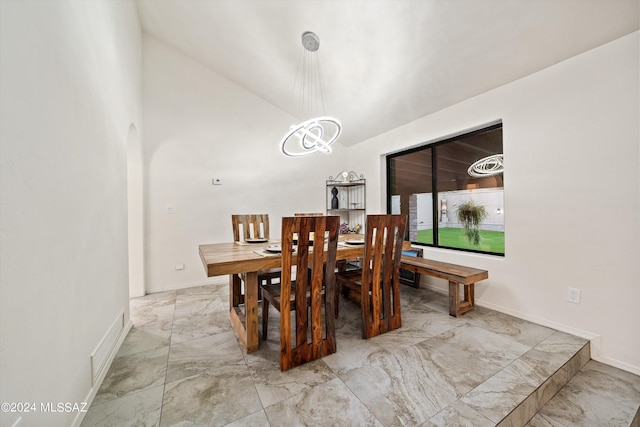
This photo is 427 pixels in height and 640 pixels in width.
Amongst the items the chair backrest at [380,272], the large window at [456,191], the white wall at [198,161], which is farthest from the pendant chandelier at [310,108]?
the large window at [456,191]

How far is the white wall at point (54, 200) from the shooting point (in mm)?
781

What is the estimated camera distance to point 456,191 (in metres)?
2.99

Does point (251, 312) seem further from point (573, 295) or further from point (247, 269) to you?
point (573, 295)

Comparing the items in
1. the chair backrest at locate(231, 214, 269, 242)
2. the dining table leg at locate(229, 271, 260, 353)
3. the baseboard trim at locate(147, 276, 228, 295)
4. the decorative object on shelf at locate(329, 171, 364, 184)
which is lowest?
the baseboard trim at locate(147, 276, 228, 295)

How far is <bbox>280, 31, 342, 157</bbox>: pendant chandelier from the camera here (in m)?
2.32

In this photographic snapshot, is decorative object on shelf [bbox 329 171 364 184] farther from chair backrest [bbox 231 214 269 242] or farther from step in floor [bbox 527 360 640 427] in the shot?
step in floor [bbox 527 360 640 427]

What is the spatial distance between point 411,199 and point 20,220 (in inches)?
145

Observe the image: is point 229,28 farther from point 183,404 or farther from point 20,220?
point 183,404

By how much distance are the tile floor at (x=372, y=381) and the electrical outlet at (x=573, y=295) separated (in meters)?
0.28

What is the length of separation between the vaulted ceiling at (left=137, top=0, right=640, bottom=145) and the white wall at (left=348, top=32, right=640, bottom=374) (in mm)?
220

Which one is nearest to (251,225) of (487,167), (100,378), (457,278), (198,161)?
(198,161)

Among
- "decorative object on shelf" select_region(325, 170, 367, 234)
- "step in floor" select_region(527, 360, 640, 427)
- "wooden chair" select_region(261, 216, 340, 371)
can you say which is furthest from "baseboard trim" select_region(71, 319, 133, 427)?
"decorative object on shelf" select_region(325, 170, 367, 234)

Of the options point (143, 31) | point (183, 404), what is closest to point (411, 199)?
point (183, 404)

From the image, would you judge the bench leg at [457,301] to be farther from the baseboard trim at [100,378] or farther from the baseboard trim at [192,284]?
the baseboard trim at [192,284]
